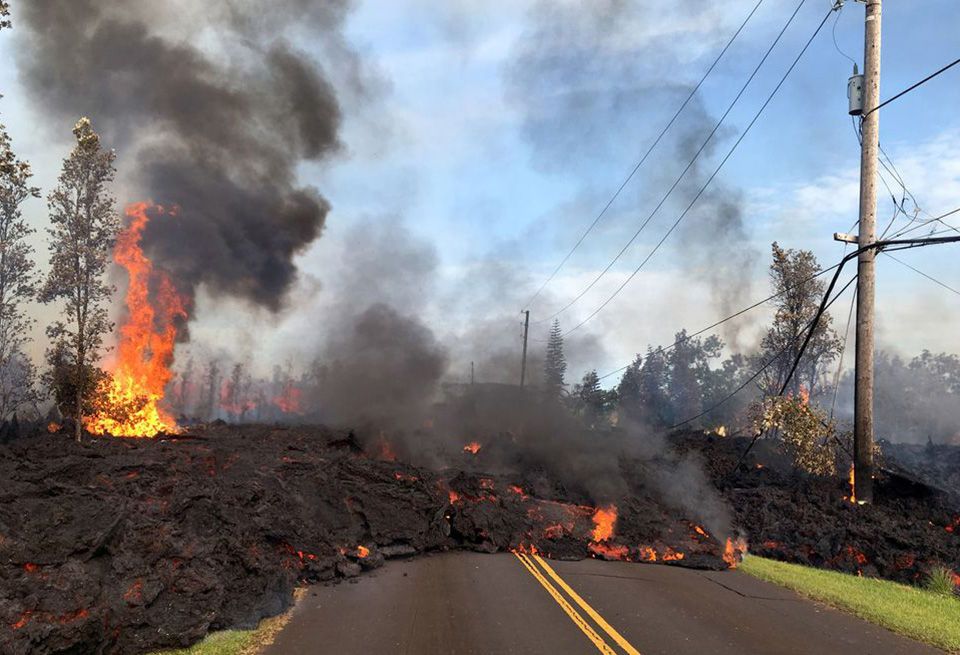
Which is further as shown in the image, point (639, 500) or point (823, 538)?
point (639, 500)

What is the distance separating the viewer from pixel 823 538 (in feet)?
48.6

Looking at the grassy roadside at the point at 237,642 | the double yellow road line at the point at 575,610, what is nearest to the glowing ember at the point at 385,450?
the double yellow road line at the point at 575,610

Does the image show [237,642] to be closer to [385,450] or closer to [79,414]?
[385,450]

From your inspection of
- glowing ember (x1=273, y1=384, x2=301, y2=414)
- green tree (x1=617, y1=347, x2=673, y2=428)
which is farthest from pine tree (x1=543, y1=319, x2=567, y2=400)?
glowing ember (x1=273, y1=384, x2=301, y2=414)

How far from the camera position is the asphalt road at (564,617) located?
7.23 meters

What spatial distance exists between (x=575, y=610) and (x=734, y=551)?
6.71m

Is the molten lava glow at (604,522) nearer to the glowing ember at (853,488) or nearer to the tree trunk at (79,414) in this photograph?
the glowing ember at (853,488)

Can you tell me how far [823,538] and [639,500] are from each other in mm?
4354

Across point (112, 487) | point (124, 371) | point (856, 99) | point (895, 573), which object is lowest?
point (895, 573)

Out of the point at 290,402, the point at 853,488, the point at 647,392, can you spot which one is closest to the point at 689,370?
the point at 647,392

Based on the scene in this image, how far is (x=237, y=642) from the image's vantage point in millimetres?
7164

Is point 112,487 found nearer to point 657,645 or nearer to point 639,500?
point 657,645

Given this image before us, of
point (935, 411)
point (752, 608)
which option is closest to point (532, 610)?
point (752, 608)

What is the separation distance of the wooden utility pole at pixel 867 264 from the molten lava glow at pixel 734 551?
122 inches
